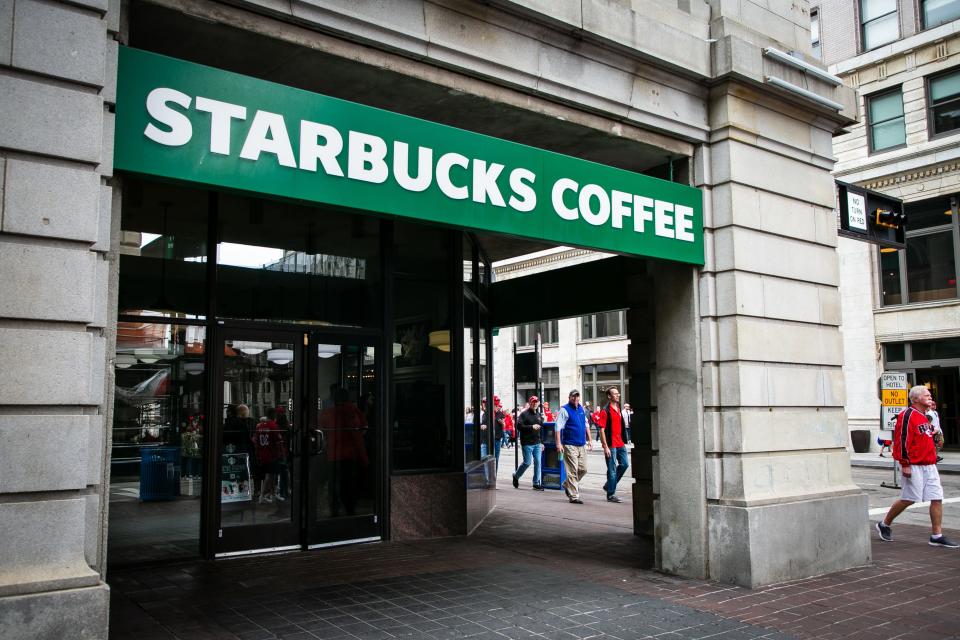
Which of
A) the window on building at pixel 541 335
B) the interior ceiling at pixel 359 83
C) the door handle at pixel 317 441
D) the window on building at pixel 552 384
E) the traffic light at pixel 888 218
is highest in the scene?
the window on building at pixel 541 335

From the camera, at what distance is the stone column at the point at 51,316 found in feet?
13.7

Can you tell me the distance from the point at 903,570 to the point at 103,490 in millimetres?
7645

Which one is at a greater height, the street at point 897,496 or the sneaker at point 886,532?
the sneaker at point 886,532

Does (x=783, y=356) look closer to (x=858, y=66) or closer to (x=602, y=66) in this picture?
(x=602, y=66)

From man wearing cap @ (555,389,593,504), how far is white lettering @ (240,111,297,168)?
947 cm

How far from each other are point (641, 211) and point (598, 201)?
556mm

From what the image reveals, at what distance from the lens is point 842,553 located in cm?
837

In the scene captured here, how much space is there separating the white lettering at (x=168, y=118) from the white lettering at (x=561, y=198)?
10.4 feet

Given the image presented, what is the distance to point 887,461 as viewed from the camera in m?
23.2

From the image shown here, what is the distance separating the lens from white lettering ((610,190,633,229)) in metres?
7.46

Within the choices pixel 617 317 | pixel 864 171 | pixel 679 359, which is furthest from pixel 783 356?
pixel 617 317

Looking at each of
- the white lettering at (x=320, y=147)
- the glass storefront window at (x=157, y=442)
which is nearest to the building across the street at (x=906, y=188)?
the glass storefront window at (x=157, y=442)

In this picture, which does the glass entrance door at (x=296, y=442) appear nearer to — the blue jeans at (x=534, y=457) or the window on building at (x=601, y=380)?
the blue jeans at (x=534, y=457)

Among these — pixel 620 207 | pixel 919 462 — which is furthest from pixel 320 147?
pixel 919 462
